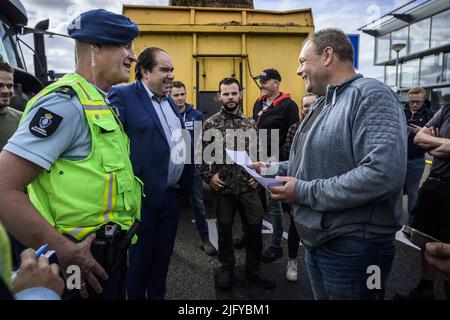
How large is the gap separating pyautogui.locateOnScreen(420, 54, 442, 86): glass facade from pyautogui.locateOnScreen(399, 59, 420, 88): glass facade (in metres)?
0.49

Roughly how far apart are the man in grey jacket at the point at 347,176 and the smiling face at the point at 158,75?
1.14 meters

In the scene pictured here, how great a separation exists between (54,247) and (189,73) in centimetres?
465

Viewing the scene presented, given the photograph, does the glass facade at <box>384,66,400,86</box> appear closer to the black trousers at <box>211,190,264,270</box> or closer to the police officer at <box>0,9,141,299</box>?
the black trousers at <box>211,190,264,270</box>

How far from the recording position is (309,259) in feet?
5.94

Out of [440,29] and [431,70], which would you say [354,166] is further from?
[431,70]

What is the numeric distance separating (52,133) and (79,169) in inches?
6.9

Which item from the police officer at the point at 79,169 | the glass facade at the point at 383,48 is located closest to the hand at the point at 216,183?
the police officer at the point at 79,169

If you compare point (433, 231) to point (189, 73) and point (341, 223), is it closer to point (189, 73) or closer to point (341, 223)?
point (341, 223)

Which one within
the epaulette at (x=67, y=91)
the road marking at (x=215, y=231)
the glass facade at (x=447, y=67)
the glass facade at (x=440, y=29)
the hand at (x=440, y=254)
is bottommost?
the road marking at (x=215, y=231)

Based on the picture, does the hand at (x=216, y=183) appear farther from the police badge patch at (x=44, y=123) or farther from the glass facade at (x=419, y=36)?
the glass facade at (x=419, y=36)

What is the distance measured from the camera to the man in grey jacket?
144cm

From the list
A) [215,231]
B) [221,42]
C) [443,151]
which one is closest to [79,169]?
[443,151]

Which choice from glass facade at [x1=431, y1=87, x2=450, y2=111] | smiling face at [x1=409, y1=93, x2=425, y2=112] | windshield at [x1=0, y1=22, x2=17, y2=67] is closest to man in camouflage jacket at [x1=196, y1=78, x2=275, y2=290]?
windshield at [x1=0, y1=22, x2=17, y2=67]

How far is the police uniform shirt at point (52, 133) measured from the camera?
1.23 metres
